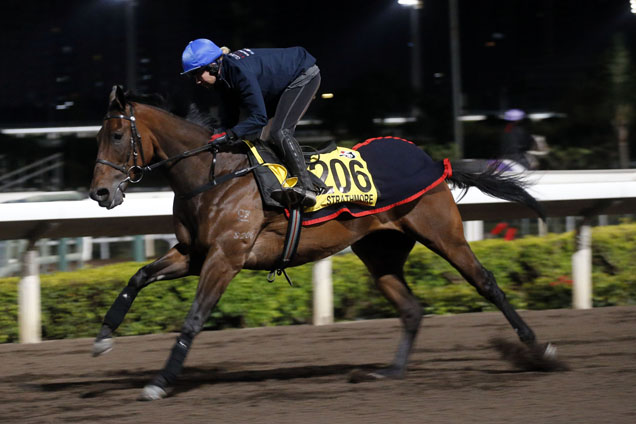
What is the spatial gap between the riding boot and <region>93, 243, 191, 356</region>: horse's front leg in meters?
0.58

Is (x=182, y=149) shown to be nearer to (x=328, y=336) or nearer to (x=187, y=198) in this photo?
(x=187, y=198)

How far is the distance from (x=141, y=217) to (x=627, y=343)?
3.34 m

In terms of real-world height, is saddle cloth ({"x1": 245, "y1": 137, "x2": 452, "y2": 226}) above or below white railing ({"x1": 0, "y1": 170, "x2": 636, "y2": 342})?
above

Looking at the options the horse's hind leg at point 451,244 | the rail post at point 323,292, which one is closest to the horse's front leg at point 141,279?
the horse's hind leg at point 451,244

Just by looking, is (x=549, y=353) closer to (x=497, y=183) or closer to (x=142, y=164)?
(x=497, y=183)

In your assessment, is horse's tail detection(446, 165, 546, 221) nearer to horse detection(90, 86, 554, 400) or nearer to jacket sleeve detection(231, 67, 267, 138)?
horse detection(90, 86, 554, 400)

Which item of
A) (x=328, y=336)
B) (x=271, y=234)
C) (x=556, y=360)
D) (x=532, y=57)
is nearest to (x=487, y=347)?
(x=556, y=360)

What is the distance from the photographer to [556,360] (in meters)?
4.50

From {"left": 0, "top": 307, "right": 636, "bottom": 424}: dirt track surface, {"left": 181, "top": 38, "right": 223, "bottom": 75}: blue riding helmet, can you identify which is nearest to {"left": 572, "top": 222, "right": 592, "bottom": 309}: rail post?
{"left": 0, "top": 307, "right": 636, "bottom": 424}: dirt track surface

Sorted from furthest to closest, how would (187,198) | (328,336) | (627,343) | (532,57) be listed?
(532,57)
(328,336)
(627,343)
(187,198)

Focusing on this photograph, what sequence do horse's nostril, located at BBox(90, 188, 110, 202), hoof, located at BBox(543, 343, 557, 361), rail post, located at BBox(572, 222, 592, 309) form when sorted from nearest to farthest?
horse's nostril, located at BBox(90, 188, 110, 202) < hoof, located at BBox(543, 343, 557, 361) < rail post, located at BBox(572, 222, 592, 309)

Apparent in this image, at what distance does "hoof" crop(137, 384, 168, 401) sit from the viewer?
12.9ft

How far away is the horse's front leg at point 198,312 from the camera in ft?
13.0

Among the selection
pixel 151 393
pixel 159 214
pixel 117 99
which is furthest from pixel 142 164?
pixel 159 214
